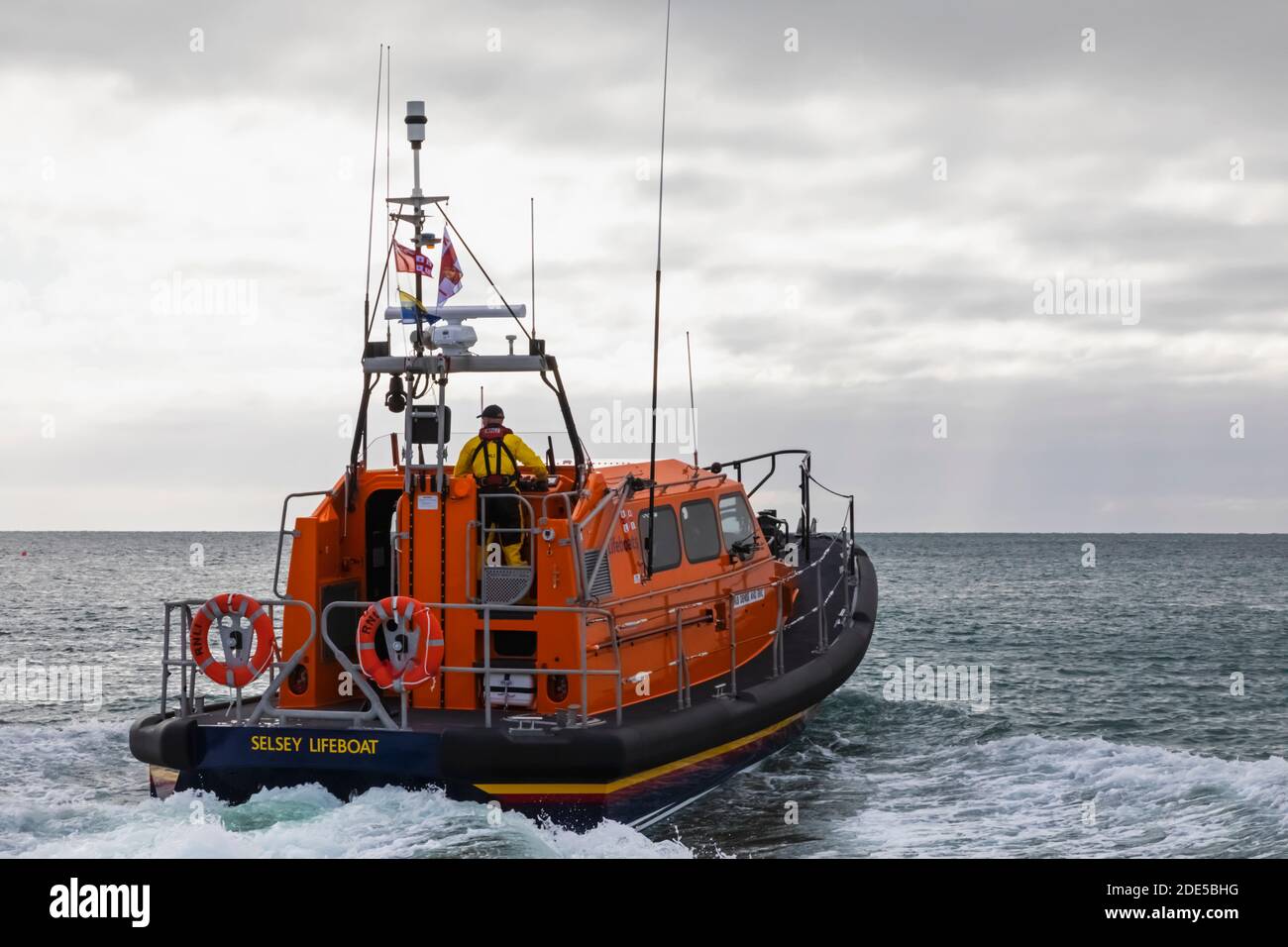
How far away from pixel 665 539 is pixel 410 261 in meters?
2.68

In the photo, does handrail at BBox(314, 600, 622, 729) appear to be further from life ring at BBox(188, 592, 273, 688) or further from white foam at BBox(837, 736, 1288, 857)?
white foam at BBox(837, 736, 1288, 857)

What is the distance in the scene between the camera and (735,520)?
10.5 meters

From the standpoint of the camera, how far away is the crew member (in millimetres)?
8172

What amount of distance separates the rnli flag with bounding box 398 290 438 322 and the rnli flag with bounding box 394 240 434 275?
163 mm

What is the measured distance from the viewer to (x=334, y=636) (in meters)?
8.37

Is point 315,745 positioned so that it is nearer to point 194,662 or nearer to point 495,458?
point 194,662

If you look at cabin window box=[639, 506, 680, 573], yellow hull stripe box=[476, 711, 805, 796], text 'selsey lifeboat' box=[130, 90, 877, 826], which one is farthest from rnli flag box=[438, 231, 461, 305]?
yellow hull stripe box=[476, 711, 805, 796]

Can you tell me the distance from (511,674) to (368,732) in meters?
1.08

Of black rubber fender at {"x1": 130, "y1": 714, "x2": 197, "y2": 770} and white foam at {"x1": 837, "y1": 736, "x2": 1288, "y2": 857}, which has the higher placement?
black rubber fender at {"x1": 130, "y1": 714, "x2": 197, "y2": 770}

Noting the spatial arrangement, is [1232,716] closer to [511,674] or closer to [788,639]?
[788,639]

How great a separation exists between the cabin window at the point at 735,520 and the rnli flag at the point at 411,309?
301cm

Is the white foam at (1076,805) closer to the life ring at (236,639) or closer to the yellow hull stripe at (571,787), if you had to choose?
the yellow hull stripe at (571,787)

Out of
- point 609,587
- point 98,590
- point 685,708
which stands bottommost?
point 98,590
